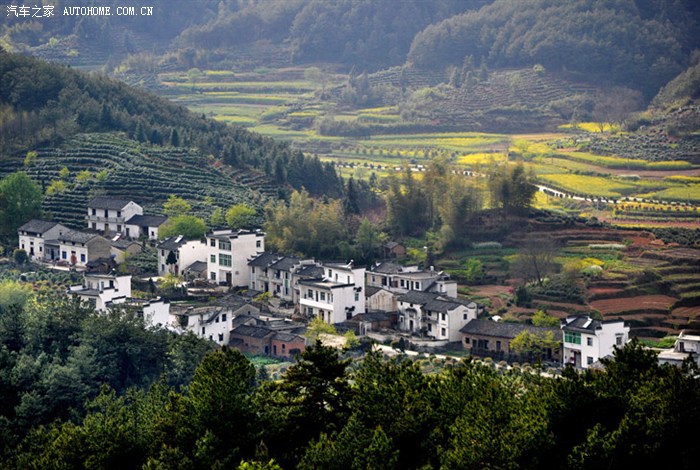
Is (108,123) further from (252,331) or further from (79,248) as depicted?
(252,331)

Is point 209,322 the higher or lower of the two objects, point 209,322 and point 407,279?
the lower

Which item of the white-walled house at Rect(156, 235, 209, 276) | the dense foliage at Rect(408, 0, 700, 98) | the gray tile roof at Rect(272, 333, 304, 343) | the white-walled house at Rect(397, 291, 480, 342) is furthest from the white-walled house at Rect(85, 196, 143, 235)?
the dense foliage at Rect(408, 0, 700, 98)

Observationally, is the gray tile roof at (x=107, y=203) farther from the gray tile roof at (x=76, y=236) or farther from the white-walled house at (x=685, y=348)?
the white-walled house at (x=685, y=348)

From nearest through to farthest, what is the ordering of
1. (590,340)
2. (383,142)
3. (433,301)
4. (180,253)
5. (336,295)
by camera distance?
(590,340), (433,301), (336,295), (180,253), (383,142)

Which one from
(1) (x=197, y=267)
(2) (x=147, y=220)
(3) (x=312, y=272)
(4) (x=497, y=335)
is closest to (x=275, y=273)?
(3) (x=312, y=272)

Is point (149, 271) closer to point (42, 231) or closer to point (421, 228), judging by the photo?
point (42, 231)

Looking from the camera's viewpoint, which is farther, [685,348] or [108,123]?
[108,123]

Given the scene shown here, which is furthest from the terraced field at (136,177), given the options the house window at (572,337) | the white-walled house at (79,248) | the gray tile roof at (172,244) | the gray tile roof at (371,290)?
the house window at (572,337)


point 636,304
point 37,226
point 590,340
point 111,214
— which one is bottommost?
point 636,304
